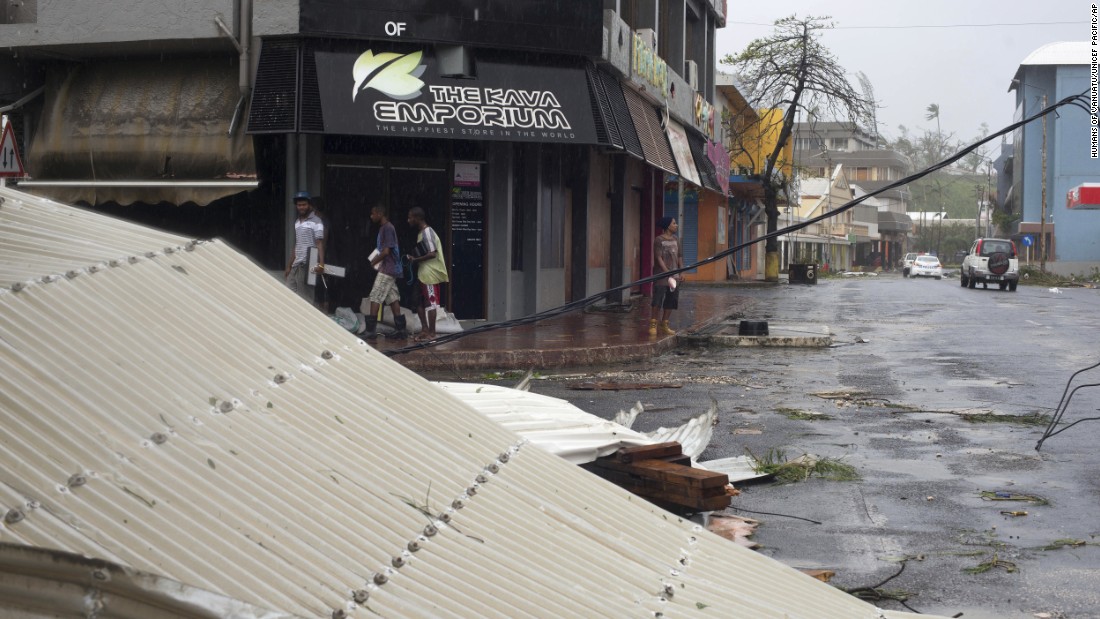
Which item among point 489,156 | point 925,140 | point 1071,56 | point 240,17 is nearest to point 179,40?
point 240,17

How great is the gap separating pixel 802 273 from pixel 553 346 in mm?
33064

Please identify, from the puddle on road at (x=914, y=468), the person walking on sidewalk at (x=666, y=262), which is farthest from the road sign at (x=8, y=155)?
the puddle on road at (x=914, y=468)

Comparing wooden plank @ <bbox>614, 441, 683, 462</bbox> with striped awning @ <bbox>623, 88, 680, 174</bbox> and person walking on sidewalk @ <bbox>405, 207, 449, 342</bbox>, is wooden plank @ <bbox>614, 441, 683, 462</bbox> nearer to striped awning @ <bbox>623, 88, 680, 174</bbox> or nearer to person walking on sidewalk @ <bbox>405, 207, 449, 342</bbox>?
person walking on sidewalk @ <bbox>405, 207, 449, 342</bbox>

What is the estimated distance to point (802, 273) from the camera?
45406mm

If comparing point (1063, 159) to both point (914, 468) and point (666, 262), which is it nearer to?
point (666, 262)

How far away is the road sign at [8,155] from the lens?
606 inches

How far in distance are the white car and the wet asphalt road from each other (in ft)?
164

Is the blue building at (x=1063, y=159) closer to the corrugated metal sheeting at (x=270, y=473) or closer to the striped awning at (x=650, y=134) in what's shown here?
the striped awning at (x=650, y=134)

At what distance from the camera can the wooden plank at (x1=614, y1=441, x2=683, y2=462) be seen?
18.1 ft

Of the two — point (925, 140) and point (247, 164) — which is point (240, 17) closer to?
point (247, 164)

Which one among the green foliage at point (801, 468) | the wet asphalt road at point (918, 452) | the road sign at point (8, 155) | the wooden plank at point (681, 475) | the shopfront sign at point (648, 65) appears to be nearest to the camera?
the wet asphalt road at point (918, 452)

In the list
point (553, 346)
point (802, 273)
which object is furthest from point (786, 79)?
point (553, 346)

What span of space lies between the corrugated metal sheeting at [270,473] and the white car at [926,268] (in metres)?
65.0

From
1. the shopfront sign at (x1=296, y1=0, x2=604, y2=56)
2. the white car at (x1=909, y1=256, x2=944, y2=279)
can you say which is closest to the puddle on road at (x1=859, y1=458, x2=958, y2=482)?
the shopfront sign at (x1=296, y1=0, x2=604, y2=56)
